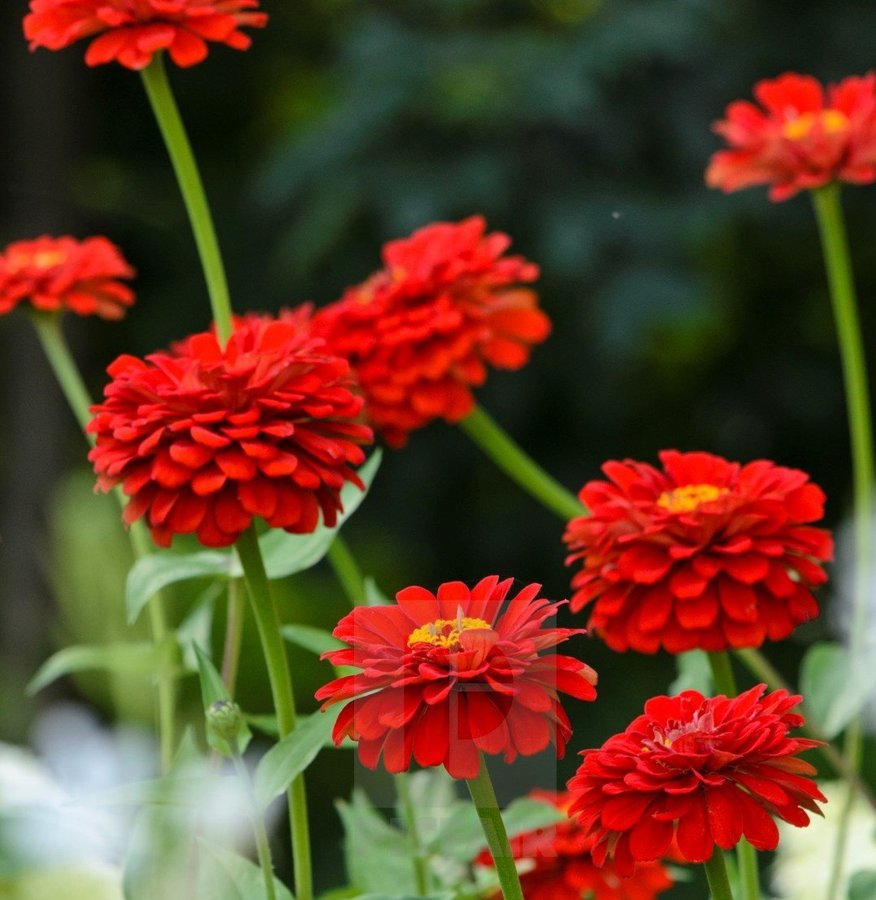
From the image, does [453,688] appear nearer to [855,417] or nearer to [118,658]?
[118,658]

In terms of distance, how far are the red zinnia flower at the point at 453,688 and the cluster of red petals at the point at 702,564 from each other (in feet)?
0.25

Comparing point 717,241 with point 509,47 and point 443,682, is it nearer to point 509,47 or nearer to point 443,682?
point 509,47

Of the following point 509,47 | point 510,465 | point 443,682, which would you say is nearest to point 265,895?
point 443,682

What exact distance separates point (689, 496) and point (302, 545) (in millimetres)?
142

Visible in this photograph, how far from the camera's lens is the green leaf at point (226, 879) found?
0.45 metres

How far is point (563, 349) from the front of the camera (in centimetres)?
195

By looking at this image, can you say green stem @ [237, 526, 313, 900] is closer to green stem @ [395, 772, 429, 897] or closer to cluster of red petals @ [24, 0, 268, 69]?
green stem @ [395, 772, 429, 897]

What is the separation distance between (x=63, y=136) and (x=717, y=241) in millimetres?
935

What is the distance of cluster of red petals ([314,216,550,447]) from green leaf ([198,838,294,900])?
203mm

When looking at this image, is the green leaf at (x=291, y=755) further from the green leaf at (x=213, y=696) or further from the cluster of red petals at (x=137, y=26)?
the cluster of red petals at (x=137, y=26)

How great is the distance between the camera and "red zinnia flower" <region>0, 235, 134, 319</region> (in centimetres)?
66

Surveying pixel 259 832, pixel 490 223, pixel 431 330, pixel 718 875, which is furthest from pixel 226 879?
pixel 490 223

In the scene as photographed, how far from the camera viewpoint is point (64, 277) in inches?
26.2

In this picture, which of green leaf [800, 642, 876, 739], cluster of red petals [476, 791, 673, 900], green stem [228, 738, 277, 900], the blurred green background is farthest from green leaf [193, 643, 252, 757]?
the blurred green background
